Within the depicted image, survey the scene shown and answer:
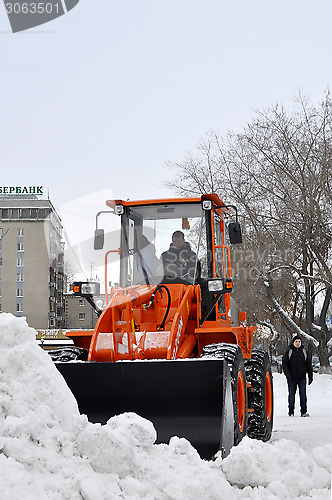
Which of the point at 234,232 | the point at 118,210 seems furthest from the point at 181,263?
the point at 118,210

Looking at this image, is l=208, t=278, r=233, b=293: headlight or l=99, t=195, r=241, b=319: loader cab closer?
l=208, t=278, r=233, b=293: headlight

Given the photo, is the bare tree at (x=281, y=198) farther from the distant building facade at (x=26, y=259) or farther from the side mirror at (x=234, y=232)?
the distant building facade at (x=26, y=259)

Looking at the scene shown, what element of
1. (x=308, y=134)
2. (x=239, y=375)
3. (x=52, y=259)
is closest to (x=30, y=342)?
(x=239, y=375)

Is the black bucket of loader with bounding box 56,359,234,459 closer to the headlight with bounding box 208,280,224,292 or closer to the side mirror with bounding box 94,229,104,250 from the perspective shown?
the headlight with bounding box 208,280,224,292

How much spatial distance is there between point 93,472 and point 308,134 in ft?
63.3

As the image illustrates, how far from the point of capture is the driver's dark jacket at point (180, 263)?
26.6ft

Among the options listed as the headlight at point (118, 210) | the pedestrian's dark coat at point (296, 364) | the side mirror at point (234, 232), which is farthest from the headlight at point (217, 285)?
the pedestrian's dark coat at point (296, 364)

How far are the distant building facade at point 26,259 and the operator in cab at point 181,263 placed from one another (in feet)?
222

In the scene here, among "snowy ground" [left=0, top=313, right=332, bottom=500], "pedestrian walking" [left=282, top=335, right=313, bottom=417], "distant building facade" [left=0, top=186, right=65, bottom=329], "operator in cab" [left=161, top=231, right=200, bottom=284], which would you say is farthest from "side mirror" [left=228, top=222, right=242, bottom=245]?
"distant building facade" [left=0, top=186, right=65, bottom=329]

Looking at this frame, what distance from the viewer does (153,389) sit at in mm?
6398

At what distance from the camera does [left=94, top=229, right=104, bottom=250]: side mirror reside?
28.0 ft

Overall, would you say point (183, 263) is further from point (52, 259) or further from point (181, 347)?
point (52, 259)

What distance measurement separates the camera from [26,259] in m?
76.8

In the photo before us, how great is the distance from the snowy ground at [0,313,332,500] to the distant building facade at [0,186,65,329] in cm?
7073
